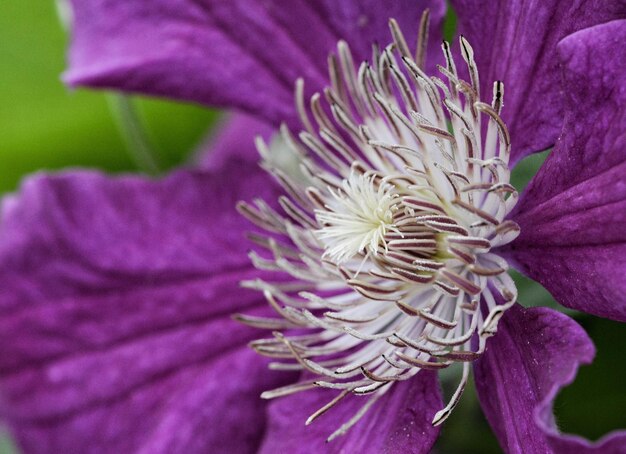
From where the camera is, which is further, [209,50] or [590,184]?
[209,50]

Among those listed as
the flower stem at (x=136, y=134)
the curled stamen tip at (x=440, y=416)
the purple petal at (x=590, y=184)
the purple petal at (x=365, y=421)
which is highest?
the flower stem at (x=136, y=134)

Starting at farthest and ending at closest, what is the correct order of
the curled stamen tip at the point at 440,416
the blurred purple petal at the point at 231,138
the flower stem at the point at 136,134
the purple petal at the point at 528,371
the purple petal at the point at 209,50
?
the blurred purple petal at the point at 231,138 < the flower stem at the point at 136,134 < the purple petal at the point at 209,50 < the curled stamen tip at the point at 440,416 < the purple petal at the point at 528,371

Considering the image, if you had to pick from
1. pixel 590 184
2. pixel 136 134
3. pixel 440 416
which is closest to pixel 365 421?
pixel 440 416

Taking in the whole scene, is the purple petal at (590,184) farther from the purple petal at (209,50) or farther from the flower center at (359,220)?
the purple petal at (209,50)

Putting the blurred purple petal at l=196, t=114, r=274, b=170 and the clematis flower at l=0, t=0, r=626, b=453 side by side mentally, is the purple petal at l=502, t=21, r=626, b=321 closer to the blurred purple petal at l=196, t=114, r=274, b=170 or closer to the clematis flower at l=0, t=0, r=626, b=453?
the clematis flower at l=0, t=0, r=626, b=453

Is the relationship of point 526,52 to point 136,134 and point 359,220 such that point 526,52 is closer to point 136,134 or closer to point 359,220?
point 359,220

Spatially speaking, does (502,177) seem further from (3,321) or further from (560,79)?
(3,321)

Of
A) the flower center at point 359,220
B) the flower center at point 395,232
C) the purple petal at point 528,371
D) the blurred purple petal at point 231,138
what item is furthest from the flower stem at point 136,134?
the purple petal at point 528,371

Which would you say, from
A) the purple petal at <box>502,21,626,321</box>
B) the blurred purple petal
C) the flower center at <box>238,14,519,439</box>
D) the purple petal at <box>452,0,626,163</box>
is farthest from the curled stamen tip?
the blurred purple petal

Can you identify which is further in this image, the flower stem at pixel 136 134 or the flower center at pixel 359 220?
the flower stem at pixel 136 134
